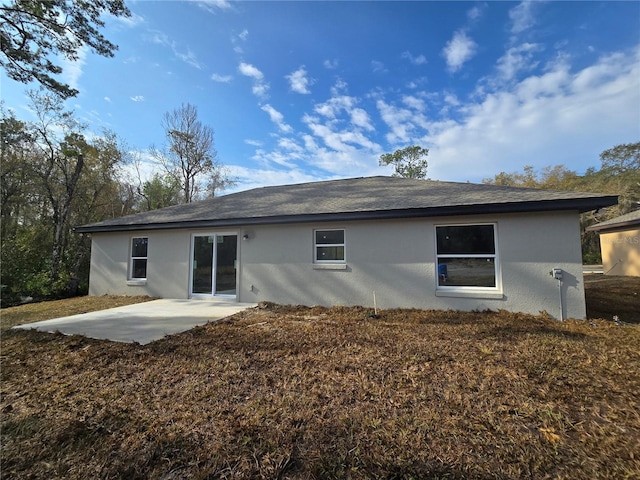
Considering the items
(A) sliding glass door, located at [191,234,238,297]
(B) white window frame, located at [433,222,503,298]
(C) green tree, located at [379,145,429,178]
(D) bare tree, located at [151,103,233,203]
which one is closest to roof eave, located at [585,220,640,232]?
(B) white window frame, located at [433,222,503,298]

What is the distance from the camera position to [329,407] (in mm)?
2850

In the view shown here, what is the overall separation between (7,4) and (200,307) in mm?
8630

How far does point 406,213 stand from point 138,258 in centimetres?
960

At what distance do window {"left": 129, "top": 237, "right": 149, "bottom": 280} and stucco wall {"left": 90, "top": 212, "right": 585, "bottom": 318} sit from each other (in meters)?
0.29

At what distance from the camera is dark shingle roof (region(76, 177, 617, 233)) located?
20.4 ft

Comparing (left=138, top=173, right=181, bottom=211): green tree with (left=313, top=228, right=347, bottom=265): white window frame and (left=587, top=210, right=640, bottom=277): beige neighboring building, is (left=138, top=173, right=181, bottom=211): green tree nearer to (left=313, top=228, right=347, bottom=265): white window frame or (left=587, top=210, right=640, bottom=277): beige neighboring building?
(left=313, top=228, right=347, bottom=265): white window frame

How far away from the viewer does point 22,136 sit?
13.6 meters

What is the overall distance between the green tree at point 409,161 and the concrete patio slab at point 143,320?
88.6ft

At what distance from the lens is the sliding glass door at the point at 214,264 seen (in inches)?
356

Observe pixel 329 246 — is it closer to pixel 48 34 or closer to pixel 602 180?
pixel 48 34

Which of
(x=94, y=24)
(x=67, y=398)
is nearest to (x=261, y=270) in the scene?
(x=67, y=398)

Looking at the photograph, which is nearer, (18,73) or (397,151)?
(18,73)

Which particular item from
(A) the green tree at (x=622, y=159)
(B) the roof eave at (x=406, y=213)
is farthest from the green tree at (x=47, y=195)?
(A) the green tree at (x=622, y=159)

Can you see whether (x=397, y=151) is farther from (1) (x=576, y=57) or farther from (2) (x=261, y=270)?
(2) (x=261, y=270)
